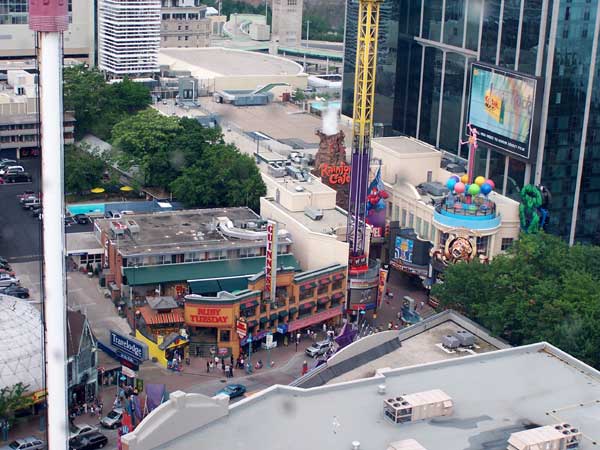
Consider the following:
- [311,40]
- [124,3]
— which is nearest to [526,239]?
[124,3]

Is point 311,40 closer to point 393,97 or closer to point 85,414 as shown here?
point 393,97

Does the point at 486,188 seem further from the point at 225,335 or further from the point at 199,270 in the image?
the point at 225,335

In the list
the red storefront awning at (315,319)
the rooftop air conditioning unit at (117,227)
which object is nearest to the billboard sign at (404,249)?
the red storefront awning at (315,319)

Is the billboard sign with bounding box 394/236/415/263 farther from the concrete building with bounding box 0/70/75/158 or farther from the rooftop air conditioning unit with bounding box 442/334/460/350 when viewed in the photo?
the concrete building with bounding box 0/70/75/158

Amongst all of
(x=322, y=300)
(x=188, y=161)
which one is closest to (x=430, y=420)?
(x=322, y=300)

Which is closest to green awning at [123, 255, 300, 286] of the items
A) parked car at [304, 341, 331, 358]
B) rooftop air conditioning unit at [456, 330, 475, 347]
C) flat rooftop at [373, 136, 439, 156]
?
parked car at [304, 341, 331, 358]

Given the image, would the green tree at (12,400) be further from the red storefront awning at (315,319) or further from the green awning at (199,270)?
the red storefront awning at (315,319)

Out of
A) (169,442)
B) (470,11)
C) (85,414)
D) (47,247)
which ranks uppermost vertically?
(470,11)
